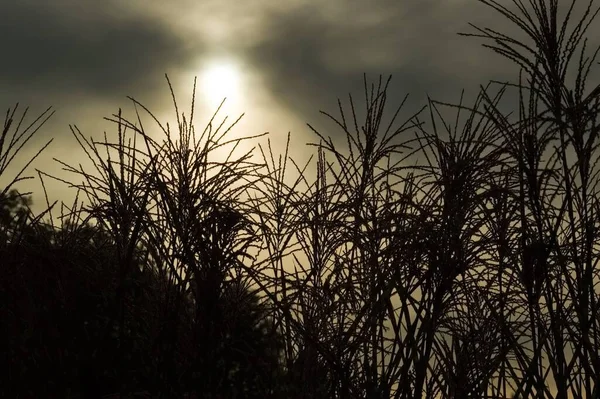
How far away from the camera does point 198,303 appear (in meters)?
5.02

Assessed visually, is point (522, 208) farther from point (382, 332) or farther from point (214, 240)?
point (214, 240)

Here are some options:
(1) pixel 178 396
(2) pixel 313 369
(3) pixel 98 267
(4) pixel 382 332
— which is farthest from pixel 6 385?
(4) pixel 382 332

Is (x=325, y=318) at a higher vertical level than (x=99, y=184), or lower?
lower

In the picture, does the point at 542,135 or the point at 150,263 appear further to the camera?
the point at 150,263

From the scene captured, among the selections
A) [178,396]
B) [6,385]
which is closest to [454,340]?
[178,396]

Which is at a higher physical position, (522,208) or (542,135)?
(542,135)

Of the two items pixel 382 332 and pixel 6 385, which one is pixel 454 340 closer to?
pixel 382 332

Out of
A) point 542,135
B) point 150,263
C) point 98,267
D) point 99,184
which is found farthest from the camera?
point 98,267

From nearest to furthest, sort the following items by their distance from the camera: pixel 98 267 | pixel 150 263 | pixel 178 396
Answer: pixel 178 396, pixel 150 263, pixel 98 267

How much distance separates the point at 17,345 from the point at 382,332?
3.40 meters

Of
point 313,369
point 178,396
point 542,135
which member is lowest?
point 178,396

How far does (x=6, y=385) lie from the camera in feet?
21.3

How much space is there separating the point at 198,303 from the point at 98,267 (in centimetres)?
163

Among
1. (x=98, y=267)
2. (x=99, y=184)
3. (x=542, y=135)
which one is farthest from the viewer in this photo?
(x=98, y=267)
